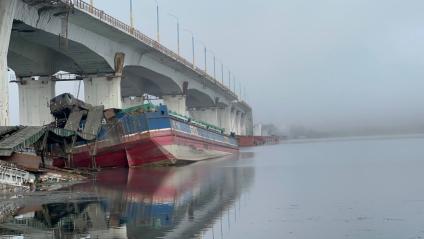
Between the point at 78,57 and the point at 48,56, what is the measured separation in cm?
388

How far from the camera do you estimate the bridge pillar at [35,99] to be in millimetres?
55906

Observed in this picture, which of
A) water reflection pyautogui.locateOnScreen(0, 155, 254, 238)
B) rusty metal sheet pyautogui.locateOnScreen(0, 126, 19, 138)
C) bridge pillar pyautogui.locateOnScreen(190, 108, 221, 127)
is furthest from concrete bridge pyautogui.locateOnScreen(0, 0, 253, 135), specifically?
bridge pillar pyautogui.locateOnScreen(190, 108, 221, 127)

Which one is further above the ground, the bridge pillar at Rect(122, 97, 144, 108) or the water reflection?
the bridge pillar at Rect(122, 97, 144, 108)

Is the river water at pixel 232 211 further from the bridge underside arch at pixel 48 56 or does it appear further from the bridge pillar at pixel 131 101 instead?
the bridge pillar at pixel 131 101

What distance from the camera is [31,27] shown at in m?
40.2

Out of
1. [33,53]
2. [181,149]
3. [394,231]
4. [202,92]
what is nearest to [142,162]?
[181,149]

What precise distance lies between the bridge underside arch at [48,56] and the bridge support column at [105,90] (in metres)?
0.86

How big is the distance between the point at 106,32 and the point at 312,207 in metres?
38.1

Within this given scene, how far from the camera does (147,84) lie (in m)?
82.8

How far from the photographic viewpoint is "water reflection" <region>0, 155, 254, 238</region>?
1438cm

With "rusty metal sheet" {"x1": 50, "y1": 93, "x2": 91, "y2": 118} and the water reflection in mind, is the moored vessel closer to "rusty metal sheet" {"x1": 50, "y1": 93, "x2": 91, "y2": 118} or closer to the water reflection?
"rusty metal sheet" {"x1": 50, "y1": 93, "x2": 91, "y2": 118}

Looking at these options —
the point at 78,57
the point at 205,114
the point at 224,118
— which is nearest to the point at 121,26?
the point at 78,57

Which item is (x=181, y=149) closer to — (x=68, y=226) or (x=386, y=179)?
(x=386, y=179)

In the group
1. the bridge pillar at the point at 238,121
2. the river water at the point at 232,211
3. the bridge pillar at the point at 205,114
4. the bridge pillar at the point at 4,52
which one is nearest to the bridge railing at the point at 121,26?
the bridge pillar at the point at 4,52
